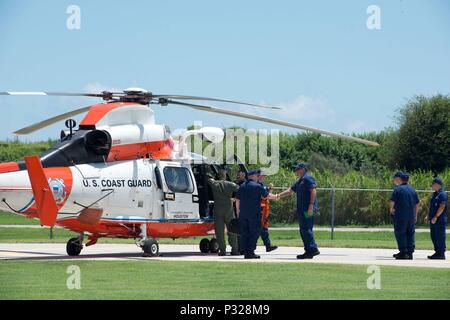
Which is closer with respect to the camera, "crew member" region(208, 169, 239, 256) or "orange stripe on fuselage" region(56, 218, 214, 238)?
"orange stripe on fuselage" region(56, 218, 214, 238)

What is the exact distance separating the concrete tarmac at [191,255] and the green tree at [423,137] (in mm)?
32321

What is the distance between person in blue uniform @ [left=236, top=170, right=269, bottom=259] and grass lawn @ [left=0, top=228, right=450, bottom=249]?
21.8ft

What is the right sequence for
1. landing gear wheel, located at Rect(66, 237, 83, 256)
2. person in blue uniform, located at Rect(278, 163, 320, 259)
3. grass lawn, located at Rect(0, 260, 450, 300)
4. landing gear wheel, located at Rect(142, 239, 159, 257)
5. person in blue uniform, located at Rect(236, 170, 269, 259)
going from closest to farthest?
1. grass lawn, located at Rect(0, 260, 450, 300)
2. person in blue uniform, located at Rect(278, 163, 320, 259)
3. person in blue uniform, located at Rect(236, 170, 269, 259)
4. landing gear wheel, located at Rect(142, 239, 159, 257)
5. landing gear wheel, located at Rect(66, 237, 83, 256)

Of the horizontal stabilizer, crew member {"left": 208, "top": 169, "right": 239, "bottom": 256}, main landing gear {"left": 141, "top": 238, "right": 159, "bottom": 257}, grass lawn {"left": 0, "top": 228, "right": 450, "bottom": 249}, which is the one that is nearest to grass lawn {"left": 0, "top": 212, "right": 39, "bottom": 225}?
grass lawn {"left": 0, "top": 228, "right": 450, "bottom": 249}

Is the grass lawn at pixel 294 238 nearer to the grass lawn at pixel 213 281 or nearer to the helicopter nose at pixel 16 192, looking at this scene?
the grass lawn at pixel 213 281

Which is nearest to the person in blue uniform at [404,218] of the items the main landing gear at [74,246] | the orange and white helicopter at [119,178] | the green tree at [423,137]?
the orange and white helicopter at [119,178]

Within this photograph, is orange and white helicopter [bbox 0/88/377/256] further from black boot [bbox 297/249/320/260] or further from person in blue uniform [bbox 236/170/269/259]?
black boot [bbox 297/249/320/260]

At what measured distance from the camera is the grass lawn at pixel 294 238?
27.5 meters

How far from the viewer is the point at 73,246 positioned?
21484 millimetres

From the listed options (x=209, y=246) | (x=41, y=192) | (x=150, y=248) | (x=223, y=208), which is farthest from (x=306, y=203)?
(x=41, y=192)

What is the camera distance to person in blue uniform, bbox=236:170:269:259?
790 inches

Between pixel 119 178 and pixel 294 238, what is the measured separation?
1215 cm

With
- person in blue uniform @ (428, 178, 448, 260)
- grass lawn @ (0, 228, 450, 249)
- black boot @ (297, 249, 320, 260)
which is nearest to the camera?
black boot @ (297, 249, 320, 260)
